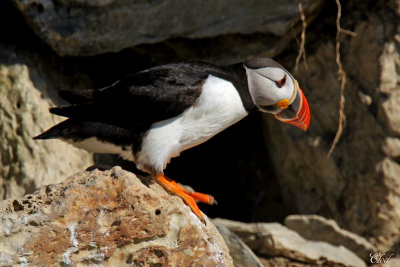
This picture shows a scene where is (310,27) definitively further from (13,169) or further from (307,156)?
(13,169)

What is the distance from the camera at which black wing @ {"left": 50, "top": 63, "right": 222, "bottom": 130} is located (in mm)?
3611

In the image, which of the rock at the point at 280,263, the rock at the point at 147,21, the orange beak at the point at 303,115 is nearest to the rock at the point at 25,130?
the rock at the point at 147,21

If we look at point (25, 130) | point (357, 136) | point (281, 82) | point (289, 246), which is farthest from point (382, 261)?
point (25, 130)

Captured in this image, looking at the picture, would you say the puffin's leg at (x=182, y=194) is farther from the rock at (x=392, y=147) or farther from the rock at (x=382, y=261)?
the rock at (x=392, y=147)

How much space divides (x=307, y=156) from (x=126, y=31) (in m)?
1.94

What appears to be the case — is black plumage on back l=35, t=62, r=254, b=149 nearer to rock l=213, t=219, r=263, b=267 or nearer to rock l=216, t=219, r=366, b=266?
rock l=213, t=219, r=263, b=267

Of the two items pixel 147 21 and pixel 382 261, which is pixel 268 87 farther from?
pixel 382 261

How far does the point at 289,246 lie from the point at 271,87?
1.30 meters

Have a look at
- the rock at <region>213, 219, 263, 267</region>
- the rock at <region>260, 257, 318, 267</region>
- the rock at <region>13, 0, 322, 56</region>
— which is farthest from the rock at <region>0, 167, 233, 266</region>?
the rock at <region>13, 0, 322, 56</region>

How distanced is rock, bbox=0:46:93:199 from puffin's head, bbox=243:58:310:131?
189 centimetres

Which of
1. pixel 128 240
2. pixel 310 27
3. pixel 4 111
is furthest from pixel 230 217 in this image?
pixel 128 240

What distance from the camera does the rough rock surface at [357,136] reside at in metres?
4.93

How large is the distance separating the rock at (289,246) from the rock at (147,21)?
156 centimetres

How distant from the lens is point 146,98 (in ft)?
12.0
